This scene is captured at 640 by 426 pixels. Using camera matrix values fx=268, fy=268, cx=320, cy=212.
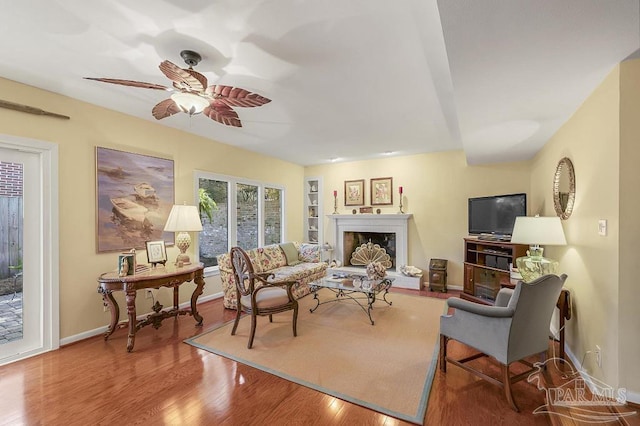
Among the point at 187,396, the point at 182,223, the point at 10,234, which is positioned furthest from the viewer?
the point at 182,223

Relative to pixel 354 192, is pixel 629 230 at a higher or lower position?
lower

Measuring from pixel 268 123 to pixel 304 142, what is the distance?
1004 millimetres

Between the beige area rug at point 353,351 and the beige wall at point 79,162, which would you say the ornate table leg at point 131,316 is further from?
the beige wall at point 79,162

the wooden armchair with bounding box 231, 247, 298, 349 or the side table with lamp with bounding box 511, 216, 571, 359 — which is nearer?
the side table with lamp with bounding box 511, 216, 571, 359

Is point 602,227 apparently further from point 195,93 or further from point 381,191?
point 381,191

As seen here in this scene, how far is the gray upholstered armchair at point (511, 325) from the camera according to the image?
1892 mm

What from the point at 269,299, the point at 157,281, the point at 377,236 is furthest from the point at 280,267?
the point at 377,236

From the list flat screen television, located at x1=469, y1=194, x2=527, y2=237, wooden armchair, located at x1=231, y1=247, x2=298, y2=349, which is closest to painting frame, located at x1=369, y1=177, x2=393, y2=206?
flat screen television, located at x1=469, y1=194, x2=527, y2=237

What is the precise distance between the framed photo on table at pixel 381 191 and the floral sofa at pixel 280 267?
5.57ft

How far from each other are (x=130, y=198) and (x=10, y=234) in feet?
3.47

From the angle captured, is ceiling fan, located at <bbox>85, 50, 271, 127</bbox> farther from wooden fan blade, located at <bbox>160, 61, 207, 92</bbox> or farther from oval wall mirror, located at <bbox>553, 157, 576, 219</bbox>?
oval wall mirror, located at <bbox>553, 157, 576, 219</bbox>

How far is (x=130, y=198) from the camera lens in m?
3.35

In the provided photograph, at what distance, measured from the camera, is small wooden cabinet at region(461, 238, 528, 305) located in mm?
3898

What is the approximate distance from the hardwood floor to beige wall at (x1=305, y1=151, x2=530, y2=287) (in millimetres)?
2916
